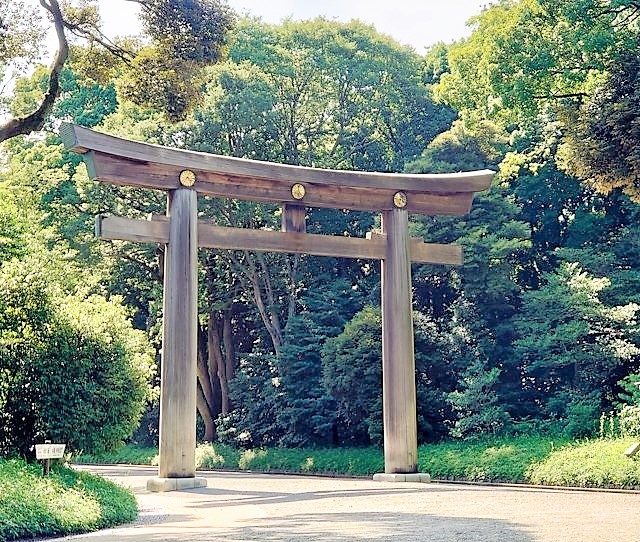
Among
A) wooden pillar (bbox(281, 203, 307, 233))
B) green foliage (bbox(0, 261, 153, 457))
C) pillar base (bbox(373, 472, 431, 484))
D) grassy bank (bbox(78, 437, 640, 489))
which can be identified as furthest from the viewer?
wooden pillar (bbox(281, 203, 307, 233))

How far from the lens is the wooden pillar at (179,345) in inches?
539

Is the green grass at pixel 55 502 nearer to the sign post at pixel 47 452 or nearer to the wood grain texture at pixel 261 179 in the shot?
the sign post at pixel 47 452

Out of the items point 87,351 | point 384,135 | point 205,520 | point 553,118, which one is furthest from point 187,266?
point 384,135

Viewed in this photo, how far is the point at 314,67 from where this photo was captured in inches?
1064

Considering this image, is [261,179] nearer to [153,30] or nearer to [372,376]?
[153,30]

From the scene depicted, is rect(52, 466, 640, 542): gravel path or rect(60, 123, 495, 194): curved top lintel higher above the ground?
rect(60, 123, 495, 194): curved top lintel

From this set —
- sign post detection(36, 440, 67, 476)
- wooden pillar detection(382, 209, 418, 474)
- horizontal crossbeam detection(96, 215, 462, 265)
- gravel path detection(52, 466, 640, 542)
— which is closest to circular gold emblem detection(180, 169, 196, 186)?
horizontal crossbeam detection(96, 215, 462, 265)

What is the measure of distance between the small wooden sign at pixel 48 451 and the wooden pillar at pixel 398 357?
6668 millimetres

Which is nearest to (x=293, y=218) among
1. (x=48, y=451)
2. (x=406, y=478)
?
(x=406, y=478)

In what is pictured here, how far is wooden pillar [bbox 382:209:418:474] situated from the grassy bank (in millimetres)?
2018

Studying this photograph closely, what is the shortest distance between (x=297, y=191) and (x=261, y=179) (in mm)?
686

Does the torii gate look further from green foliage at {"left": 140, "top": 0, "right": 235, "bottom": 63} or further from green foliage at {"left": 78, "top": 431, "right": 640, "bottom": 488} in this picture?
green foliage at {"left": 140, "top": 0, "right": 235, "bottom": 63}

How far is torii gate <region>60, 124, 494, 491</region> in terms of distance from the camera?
1371cm

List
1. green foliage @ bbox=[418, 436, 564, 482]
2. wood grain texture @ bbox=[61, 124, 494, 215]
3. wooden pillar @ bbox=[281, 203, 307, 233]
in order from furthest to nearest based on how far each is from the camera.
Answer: green foliage @ bbox=[418, 436, 564, 482] < wooden pillar @ bbox=[281, 203, 307, 233] < wood grain texture @ bbox=[61, 124, 494, 215]
